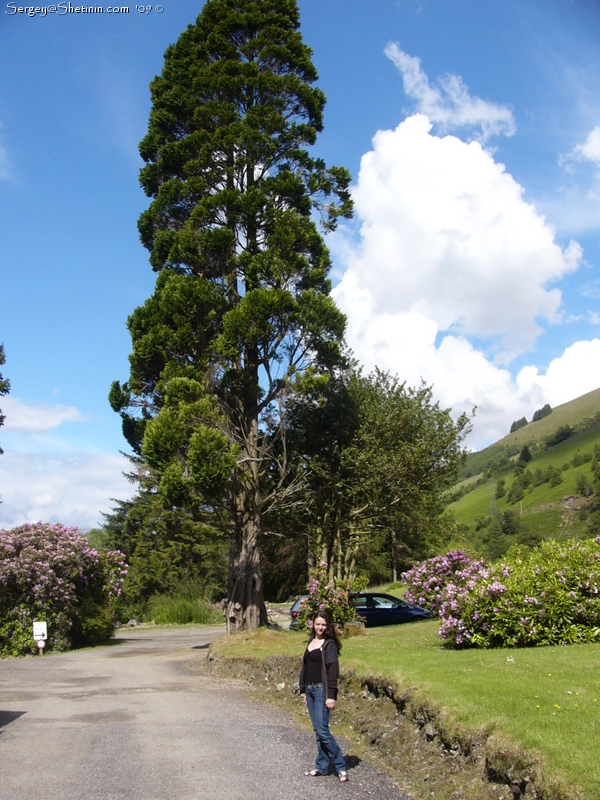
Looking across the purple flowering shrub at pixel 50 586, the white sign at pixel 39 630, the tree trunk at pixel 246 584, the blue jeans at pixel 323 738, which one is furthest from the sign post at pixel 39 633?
the blue jeans at pixel 323 738

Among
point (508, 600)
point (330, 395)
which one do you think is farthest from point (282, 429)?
point (508, 600)

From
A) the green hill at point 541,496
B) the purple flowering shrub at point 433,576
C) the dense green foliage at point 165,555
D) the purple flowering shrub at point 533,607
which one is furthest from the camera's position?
the green hill at point 541,496

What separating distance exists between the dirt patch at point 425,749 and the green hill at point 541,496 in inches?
3057

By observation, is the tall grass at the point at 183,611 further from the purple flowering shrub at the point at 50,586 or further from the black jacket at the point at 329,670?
the black jacket at the point at 329,670

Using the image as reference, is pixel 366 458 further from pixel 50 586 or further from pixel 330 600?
pixel 50 586

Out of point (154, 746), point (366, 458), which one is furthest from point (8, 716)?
point (366, 458)

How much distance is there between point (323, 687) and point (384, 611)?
16256 mm

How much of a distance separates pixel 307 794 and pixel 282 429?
13704 mm

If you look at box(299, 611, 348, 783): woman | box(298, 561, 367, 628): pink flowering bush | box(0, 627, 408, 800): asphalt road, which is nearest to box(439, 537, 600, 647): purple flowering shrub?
box(0, 627, 408, 800): asphalt road

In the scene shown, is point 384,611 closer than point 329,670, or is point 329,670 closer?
point 329,670

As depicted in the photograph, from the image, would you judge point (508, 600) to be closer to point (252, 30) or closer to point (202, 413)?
point (202, 413)

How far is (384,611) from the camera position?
22.5 meters

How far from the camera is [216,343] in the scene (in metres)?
18.4

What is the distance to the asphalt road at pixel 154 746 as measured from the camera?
614cm
